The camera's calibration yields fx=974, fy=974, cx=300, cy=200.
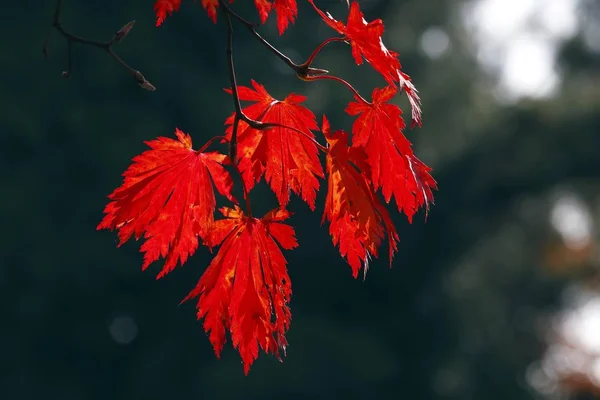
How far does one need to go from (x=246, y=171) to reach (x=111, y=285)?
570 centimetres

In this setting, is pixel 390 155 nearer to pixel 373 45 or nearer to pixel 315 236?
pixel 373 45

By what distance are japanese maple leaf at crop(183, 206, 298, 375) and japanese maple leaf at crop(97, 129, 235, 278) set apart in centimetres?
3

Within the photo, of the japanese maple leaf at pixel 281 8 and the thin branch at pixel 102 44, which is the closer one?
the thin branch at pixel 102 44

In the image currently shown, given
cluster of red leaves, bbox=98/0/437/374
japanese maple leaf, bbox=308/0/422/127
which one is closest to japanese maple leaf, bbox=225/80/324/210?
cluster of red leaves, bbox=98/0/437/374

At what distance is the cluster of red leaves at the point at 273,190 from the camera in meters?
0.99

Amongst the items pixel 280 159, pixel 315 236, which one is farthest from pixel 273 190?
pixel 315 236

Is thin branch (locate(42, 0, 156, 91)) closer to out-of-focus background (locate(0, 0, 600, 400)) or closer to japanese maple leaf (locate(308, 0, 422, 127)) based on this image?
japanese maple leaf (locate(308, 0, 422, 127))

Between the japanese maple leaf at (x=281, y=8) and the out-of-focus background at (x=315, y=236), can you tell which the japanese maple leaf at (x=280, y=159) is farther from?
the out-of-focus background at (x=315, y=236)

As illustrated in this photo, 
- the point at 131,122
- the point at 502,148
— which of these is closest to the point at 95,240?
the point at 131,122

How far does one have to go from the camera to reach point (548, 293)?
7984 mm

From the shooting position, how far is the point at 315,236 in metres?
6.84

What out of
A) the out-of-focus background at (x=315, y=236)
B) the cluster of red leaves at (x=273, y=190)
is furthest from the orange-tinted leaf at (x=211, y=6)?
the out-of-focus background at (x=315, y=236)

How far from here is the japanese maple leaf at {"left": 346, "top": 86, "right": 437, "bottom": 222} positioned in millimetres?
1018

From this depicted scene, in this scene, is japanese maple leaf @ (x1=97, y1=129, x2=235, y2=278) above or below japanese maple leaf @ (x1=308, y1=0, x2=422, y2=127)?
below
